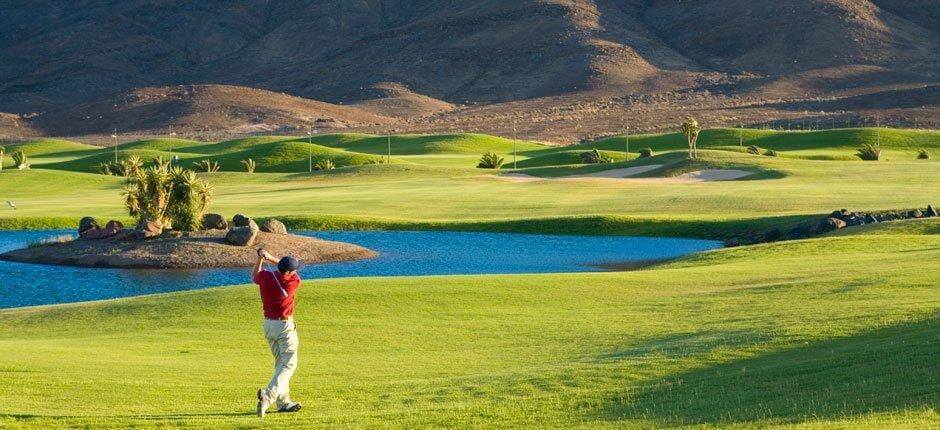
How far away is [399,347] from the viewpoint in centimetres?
2342

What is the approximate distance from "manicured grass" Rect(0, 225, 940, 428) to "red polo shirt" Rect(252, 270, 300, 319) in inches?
51.2

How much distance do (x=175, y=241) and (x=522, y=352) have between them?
2626 cm

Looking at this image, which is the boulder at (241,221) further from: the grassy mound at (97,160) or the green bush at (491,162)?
the grassy mound at (97,160)

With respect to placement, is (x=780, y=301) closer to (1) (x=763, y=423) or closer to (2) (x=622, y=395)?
(2) (x=622, y=395)

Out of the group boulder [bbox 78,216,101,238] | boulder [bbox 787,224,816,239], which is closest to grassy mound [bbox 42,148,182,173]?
boulder [bbox 78,216,101,238]

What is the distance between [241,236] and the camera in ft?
151

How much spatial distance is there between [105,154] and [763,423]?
10722cm

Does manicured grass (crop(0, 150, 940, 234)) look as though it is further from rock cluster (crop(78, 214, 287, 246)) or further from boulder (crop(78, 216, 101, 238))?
boulder (crop(78, 216, 101, 238))

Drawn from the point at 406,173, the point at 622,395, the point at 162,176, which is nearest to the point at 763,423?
the point at 622,395

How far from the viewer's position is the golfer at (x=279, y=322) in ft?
54.7

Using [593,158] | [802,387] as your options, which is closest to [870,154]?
[593,158]

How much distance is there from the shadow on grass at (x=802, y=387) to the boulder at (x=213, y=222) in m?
31.5

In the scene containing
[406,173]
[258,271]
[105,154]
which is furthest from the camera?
[105,154]

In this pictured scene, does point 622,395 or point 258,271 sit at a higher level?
point 258,271
